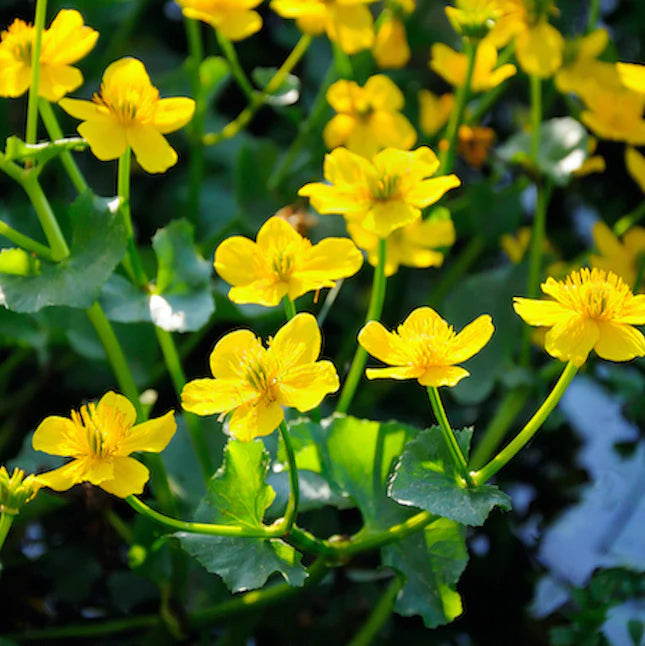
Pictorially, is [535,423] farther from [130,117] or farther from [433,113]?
[433,113]

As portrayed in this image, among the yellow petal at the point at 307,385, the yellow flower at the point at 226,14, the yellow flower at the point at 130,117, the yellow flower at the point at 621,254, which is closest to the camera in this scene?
the yellow petal at the point at 307,385

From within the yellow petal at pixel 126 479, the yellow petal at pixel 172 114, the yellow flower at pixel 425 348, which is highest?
the yellow petal at pixel 172 114

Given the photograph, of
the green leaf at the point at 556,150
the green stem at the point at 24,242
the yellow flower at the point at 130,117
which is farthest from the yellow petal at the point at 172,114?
the green leaf at the point at 556,150

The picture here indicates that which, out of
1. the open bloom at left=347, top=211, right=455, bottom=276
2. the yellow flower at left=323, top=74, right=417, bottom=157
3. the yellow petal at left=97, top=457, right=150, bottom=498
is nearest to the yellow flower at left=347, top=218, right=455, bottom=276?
the open bloom at left=347, top=211, right=455, bottom=276

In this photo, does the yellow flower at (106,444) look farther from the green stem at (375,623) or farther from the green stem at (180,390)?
the green stem at (375,623)

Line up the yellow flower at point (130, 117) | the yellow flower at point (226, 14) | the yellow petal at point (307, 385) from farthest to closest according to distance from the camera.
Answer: the yellow flower at point (226, 14) → the yellow flower at point (130, 117) → the yellow petal at point (307, 385)

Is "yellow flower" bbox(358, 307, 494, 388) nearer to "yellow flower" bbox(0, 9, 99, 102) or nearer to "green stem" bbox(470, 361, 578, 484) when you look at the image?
"green stem" bbox(470, 361, 578, 484)

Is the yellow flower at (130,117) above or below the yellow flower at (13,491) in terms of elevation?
above

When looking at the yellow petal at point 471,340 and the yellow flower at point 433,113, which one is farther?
the yellow flower at point 433,113
